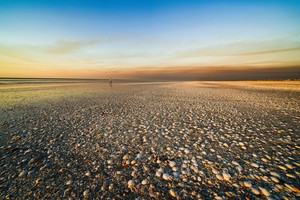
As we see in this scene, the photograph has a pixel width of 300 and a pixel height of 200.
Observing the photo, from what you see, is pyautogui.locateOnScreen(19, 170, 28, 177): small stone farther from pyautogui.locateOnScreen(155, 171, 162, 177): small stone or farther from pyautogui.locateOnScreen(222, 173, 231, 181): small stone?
pyautogui.locateOnScreen(222, 173, 231, 181): small stone

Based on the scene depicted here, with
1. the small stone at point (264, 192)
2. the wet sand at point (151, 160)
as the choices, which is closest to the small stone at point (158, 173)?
the wet sand at point (151, 160)

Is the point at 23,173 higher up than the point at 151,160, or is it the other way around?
the point at 23,173

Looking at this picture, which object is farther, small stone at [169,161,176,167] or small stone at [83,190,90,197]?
small stone at [169,161,176,167]

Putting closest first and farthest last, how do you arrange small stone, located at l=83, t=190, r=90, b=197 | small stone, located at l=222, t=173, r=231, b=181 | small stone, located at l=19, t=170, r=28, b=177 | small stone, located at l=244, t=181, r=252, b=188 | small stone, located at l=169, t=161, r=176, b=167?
small stone, located at l=83, t=190, r=90, b=197 < small stone, located at l=244, t=181, r=252, b=188 < small stone, located at l=222, t=173, r=231, b=181 < small stone, located at l=19, t=170, r=28, b=177 < small stone, located at l=169, t=161, r=176, b=167

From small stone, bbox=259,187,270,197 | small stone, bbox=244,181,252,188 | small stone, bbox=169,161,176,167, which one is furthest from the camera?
small stone, bbox=169,161,176,167

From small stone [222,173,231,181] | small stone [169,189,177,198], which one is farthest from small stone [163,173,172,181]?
small stone [222,173,231,181]

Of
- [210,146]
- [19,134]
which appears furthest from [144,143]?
[19,134]

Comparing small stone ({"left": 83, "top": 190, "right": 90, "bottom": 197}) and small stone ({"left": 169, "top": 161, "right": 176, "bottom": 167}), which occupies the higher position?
small stone ({"left": 83, "top": 190, "right": 90, "bottom": 197})

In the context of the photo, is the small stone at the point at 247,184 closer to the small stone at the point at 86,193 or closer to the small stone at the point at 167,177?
the small stone at the point at 167,177

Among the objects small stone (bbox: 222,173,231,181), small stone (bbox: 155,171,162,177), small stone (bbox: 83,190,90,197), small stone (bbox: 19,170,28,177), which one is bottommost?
small stone (bbox: 155,171,162,177)

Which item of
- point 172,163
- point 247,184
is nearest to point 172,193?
point 172,163

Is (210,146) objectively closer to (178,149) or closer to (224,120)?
(178,149)

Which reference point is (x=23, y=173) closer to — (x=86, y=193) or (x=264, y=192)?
(x=86, y=193)

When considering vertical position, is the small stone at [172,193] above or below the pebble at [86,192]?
below
